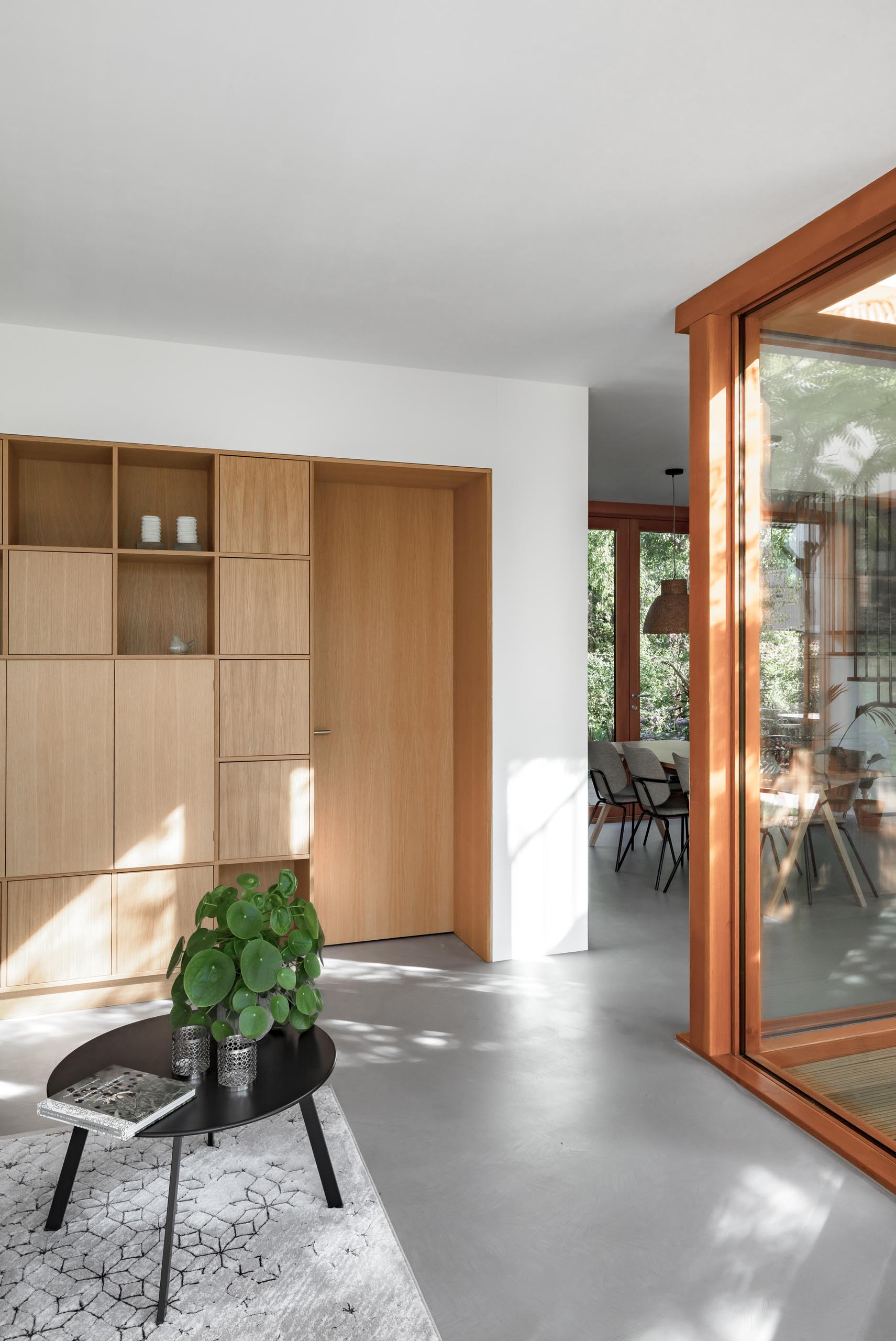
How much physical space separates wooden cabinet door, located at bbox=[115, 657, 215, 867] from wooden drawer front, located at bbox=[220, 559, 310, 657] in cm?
20

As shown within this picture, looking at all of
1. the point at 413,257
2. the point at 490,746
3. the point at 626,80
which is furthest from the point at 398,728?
the point at 626,80

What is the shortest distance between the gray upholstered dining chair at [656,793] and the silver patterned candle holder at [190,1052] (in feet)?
12.7

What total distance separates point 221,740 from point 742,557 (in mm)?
2211

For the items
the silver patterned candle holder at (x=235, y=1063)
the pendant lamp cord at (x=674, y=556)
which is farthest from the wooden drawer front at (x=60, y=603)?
the pendant lamp cord at (x=674, y=556)

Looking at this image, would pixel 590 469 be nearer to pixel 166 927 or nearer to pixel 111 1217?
pixel 166 927

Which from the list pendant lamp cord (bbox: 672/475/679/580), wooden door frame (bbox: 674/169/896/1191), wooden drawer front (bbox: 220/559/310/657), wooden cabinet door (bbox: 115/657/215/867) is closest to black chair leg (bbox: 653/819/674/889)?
wooden door frame (bbox: 674/169/896/1191)

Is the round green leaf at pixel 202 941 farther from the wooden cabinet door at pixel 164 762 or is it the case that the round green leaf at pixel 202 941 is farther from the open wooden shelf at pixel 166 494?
the open wooden shelf at pixel 166 494

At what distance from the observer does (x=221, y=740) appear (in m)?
3.69

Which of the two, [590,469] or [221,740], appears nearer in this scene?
[221,740]

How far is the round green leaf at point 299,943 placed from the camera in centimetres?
217

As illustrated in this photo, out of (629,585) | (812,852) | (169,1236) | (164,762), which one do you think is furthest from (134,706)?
(629,585)

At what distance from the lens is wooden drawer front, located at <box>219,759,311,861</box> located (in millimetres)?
3693

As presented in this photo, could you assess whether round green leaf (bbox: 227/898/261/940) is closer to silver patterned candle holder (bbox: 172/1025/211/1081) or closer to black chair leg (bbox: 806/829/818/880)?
silver patterned candle holder (bbox: 172/1025/211/1081)

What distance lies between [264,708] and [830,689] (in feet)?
7.37
